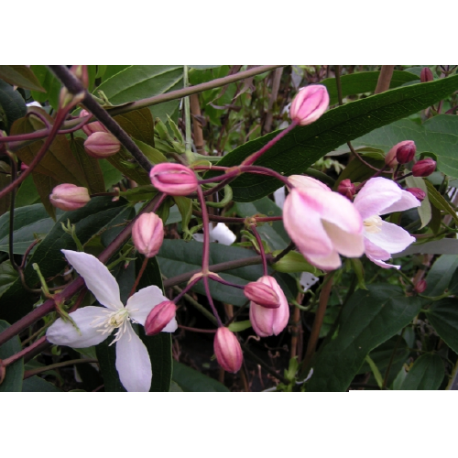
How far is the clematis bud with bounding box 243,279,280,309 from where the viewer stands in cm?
30

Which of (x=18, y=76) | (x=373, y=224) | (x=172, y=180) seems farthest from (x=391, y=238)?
(x=18, y=76)

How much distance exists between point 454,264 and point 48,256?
0.64 meters

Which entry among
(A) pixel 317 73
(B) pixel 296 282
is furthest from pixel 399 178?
(A) pixel 317 73

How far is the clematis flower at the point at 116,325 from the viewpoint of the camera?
13.1 inches

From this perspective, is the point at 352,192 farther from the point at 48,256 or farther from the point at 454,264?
the point at 454,264

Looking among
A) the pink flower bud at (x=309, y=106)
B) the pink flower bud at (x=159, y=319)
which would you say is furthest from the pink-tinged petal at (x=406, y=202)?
the pink flower bud at (x=159, y=319)

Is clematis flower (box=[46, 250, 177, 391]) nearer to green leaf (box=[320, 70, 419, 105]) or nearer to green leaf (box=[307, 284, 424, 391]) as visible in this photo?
green leaf (box=[307, 284, 424, 391])

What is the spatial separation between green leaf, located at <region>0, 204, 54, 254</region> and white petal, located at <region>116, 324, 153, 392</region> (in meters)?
0.20

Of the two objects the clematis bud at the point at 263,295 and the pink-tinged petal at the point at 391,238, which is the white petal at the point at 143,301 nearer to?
the clematis bud at the point at 263,295

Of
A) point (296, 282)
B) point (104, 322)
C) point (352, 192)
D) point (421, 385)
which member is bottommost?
point (421, 385)

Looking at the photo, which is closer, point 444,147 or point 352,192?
point 352,192

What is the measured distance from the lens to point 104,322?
37 centimetres

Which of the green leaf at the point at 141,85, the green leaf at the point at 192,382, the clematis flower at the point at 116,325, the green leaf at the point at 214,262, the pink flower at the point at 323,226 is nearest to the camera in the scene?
the pink flower at the point at 323,226

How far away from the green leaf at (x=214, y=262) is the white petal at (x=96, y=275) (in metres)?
0.23
